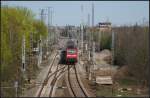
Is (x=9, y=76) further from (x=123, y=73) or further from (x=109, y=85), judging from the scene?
(x=123, y=73)

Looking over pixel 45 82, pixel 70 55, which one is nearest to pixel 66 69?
pixel 70 55

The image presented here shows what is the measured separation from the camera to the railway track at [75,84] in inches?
1131

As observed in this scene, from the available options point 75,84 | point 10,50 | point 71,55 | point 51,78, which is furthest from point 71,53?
point 10,50

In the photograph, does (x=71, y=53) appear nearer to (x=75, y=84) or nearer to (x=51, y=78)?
(x=51, y=78)

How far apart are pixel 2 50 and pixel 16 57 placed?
5274 millimetres

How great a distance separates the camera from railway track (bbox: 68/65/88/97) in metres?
28.7

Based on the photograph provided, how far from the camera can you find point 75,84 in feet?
115

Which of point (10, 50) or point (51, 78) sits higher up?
point (10, 50)

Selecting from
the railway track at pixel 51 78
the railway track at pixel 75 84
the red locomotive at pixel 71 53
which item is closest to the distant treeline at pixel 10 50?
the railway track at pixel 51 78

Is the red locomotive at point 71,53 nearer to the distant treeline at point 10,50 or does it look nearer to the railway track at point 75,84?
the railway track at point 75,84

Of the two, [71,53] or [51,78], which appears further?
[71,53]

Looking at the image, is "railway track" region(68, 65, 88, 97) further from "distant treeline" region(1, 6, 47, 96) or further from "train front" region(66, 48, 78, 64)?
"distant treeline" region(1, 6, 47, 96)

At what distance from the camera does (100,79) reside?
35.0 m

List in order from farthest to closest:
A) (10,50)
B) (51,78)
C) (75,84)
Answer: (51,78) < (75,84) < (10,50)
